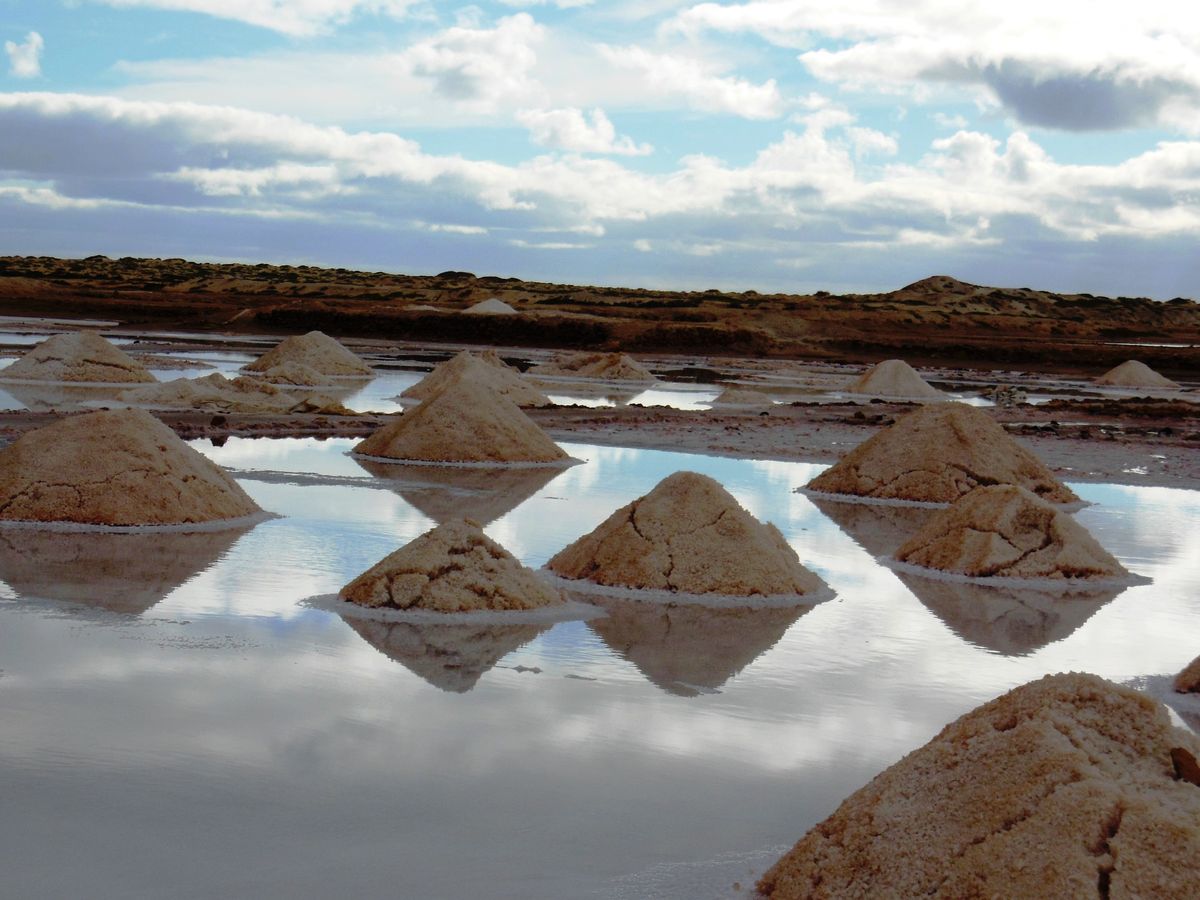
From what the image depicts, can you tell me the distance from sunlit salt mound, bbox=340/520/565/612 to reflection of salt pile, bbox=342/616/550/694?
0.23 metres

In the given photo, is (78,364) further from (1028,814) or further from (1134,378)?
(1134,378)

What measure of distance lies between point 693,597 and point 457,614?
1.44 metres

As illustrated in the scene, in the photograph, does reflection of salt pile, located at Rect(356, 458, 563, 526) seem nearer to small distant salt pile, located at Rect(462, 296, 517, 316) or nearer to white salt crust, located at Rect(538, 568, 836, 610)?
white salt crust, located at Rect(538, 568, 836, 610)

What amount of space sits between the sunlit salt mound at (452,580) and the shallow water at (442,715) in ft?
1.16

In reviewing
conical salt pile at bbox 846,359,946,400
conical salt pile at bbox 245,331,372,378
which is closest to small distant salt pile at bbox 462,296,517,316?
conical salt pile at bbox 245,331,372,378

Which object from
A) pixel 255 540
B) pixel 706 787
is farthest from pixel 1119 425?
pixel 706 787

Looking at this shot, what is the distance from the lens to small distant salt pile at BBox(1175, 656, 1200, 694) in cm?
679

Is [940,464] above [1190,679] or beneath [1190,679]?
above

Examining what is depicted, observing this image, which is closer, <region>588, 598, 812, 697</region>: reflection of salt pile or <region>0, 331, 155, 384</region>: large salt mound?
<region>588, 598, 812, 697</region>: reflection of salt pile

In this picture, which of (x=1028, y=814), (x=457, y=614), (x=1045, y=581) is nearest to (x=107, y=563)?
(x=457, y=614)

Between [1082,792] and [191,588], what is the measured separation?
5.63 m

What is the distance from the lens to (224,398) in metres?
21.2

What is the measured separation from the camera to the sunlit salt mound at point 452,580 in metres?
7.71

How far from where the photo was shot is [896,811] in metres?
3.96
